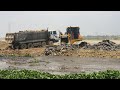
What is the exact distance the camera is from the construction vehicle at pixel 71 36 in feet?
137

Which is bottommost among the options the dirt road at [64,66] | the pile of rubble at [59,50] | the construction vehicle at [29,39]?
the dirt road at [64,66]

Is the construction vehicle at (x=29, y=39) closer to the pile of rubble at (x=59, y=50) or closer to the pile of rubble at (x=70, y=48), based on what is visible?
the pile of rubble at (x=70, y=48)

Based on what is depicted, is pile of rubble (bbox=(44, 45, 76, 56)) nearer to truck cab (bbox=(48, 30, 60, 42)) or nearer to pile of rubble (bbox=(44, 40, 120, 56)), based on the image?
pile of rubble (bbox=(44, 40, 120, 56))

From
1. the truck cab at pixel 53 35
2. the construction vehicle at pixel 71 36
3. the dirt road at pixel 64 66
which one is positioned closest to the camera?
the dirt road at pixel 64 66

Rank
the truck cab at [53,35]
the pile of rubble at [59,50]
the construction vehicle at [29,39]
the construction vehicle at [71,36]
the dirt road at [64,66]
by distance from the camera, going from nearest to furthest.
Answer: the dirt road at [64,66], the pile of rubble at [59,50], the construction vehicle at [71,36], the construction vehicle at [29,39], the truck cab at [53,35]

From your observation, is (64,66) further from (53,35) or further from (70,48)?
(53,35)

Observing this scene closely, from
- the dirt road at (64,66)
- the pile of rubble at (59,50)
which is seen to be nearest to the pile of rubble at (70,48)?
the pile of rubble at (59,50)

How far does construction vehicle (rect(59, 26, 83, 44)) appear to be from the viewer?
4178 centimetres

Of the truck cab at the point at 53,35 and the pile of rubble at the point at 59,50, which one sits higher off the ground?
the truck cab at the point at 53,35
